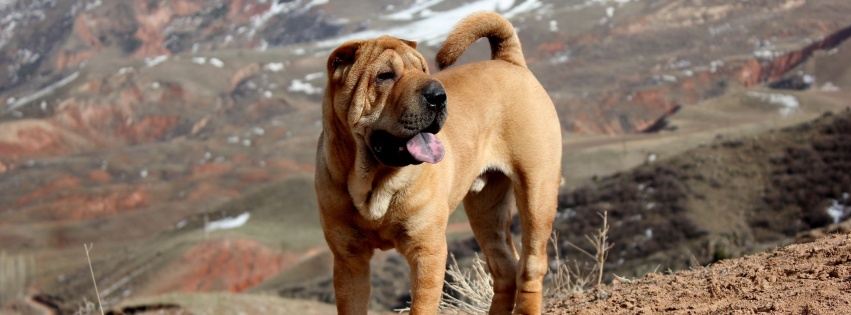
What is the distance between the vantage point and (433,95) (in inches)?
202

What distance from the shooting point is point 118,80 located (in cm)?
11062

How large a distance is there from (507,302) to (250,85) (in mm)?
104060

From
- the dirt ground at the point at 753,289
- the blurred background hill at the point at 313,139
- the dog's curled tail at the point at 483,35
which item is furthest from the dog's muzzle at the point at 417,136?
the blurred background hill at the point at 313,139

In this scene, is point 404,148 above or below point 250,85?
above

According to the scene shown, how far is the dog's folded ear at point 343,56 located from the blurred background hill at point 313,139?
278 inches

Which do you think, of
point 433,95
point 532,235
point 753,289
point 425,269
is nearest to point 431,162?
point 433,95

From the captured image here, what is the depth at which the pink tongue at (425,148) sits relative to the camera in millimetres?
5258

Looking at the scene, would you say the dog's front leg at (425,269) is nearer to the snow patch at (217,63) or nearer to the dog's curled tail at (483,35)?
the dog's curled tail at (483,35)

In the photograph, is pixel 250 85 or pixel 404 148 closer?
pixel 404 148

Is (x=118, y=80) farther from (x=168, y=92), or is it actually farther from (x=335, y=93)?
(x=335, y=93)

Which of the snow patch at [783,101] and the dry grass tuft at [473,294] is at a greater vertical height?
the dry grass tuft at [473,294]

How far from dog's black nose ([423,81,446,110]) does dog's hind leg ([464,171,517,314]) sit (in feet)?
6.33

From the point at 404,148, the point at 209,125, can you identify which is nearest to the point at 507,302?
the point at 404,148

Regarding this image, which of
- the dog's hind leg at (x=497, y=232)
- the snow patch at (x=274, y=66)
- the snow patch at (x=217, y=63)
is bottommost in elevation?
the snow patch at (x=217, y=63)
